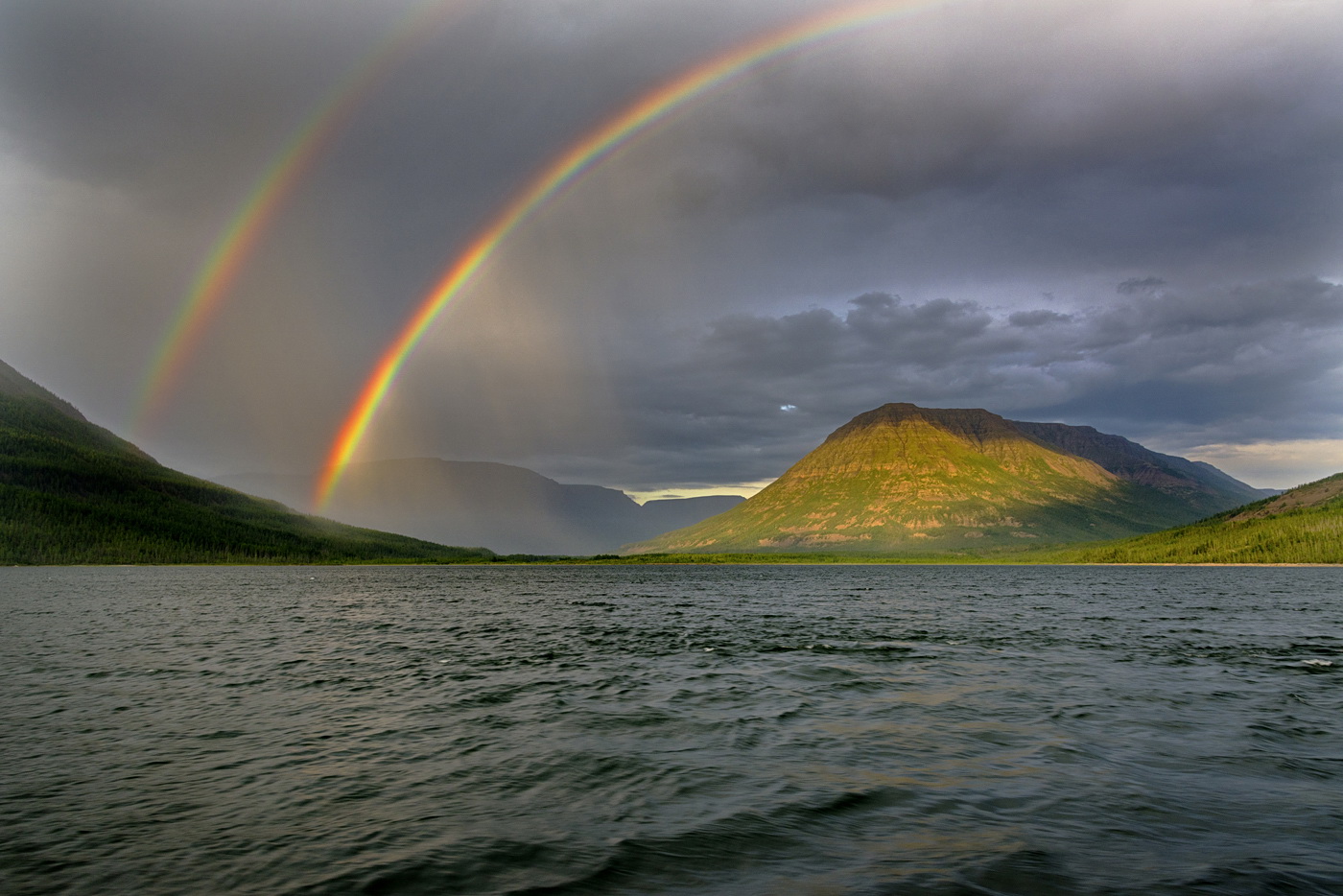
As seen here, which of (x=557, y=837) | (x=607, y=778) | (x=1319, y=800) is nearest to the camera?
(x=557, y=837)

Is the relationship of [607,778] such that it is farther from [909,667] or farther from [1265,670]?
[1265,670]

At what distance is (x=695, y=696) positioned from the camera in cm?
3145

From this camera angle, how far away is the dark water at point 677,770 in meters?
13.5

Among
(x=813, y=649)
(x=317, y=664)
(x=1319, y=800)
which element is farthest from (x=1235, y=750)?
(x=317, y=664)

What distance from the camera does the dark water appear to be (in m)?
13.5

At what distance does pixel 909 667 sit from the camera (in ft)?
128

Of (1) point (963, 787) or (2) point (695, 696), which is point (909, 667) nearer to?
(2) point (695, 696)

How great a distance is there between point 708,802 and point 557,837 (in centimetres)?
396

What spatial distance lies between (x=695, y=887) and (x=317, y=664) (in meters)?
35.8

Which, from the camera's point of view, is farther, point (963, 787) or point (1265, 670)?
point (1265, 670)

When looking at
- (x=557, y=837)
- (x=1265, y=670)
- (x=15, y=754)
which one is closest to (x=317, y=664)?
(x=15, y=754)

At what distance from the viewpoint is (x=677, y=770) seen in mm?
20516

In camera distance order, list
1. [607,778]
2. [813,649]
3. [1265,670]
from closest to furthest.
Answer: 1. [607,778]
2. [1265,670]
3. [813,649]

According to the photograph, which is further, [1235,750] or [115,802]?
[1235,750]
